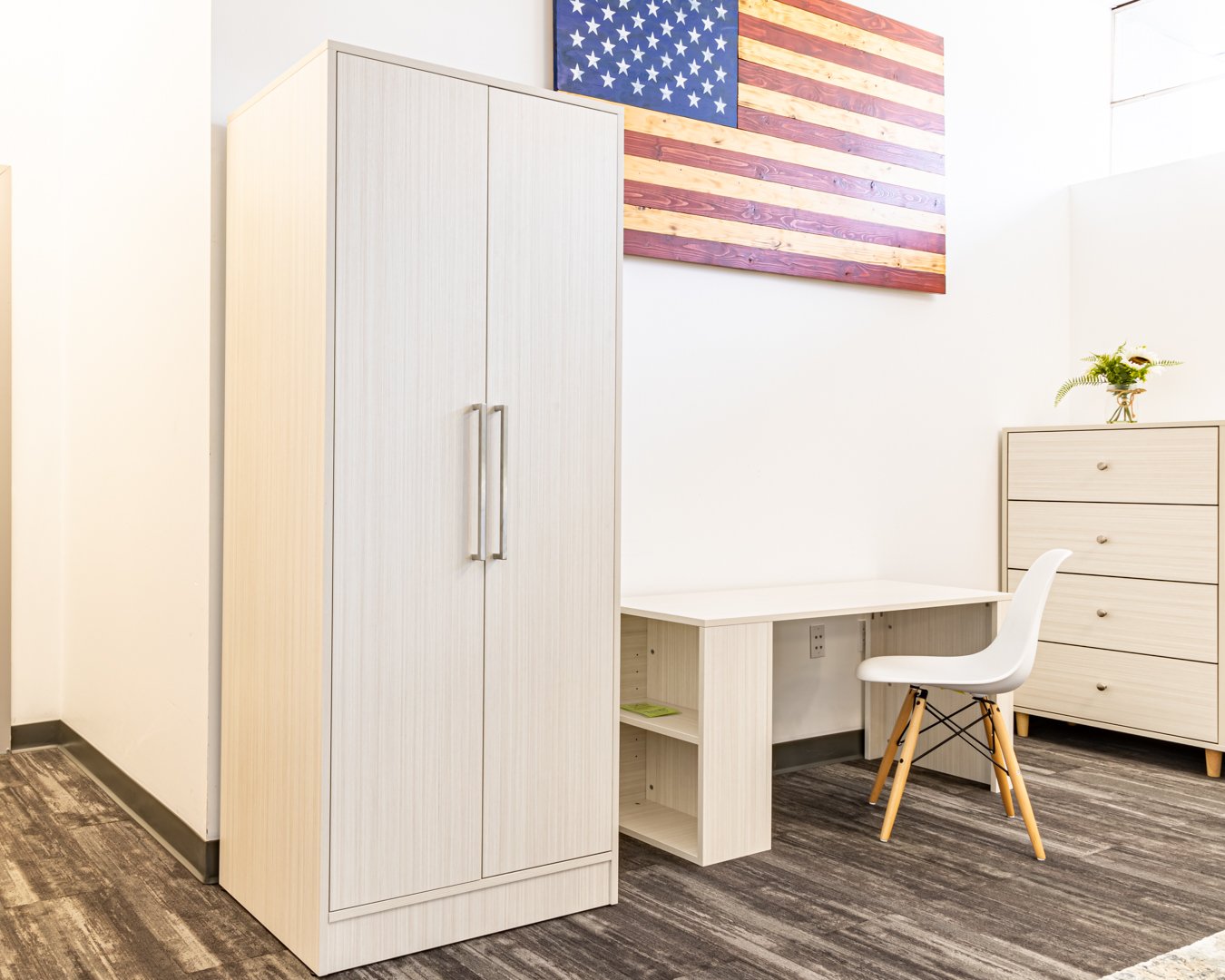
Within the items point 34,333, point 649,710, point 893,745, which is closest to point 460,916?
point 649,710

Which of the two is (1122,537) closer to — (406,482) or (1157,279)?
(1157,279)

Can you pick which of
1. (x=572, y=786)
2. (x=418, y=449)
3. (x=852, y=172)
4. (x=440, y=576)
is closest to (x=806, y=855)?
(x=572, y=786)

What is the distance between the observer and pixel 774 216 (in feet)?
12.2

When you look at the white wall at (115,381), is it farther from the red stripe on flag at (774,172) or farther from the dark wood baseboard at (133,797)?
the red stripe on flag at (774,172)

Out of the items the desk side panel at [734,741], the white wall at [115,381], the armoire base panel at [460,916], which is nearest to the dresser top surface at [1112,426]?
the desk side panel at [734,741]

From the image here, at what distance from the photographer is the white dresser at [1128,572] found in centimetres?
382

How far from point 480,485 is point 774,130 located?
202 cm

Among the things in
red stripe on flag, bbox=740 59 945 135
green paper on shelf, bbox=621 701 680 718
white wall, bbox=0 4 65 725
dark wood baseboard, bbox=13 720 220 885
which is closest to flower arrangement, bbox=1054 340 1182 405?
red stripe on flag, bbox=740 59 945 135

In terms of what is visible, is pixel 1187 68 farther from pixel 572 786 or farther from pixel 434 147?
pixel 572 786

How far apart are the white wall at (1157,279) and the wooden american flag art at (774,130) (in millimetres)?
969

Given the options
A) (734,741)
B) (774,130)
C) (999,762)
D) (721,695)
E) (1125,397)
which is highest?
(774,130)

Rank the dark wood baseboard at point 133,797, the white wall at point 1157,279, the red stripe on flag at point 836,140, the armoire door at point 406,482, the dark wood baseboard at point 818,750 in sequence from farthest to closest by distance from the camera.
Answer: the white wall at point 1157,279, the dark wood baseboard at point 818,750, the red stripe on flag at point 836,140, the dark wood baseboard at point 133,797, the armoire door at point 406,482

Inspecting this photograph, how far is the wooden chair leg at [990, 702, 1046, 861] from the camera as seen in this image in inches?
115

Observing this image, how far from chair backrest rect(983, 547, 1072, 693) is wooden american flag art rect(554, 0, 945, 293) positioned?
53.9 inches
